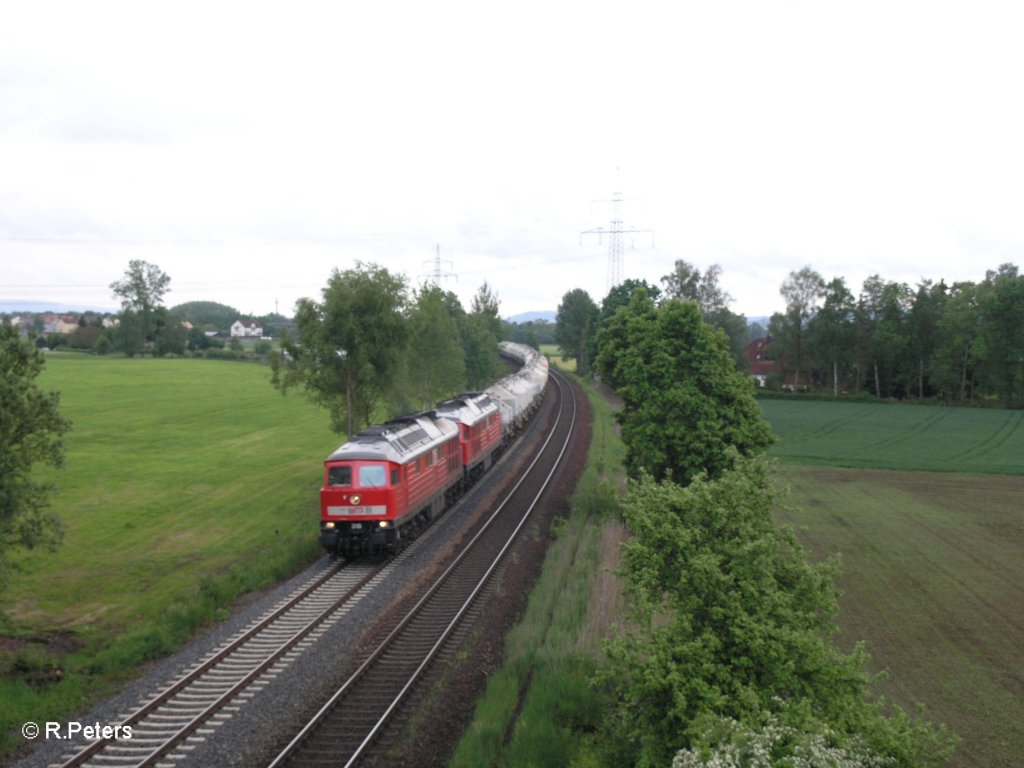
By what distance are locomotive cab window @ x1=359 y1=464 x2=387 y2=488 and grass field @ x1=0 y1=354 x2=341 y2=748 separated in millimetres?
3455

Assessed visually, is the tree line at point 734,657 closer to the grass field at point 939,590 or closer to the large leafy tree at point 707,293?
the grass field at point 939,590

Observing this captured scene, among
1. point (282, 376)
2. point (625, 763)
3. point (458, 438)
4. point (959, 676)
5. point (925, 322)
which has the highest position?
point (925, 322)

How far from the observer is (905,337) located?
275 feet

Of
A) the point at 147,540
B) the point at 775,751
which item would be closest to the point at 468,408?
the point at 147,540

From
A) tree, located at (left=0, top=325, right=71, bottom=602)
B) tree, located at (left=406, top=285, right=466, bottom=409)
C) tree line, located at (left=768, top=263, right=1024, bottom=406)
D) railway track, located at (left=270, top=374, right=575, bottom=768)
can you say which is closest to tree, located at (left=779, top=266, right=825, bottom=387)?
tree line, located at (left=768, top=263, right=1024, bottom=406)

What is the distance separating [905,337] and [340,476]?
77765mm

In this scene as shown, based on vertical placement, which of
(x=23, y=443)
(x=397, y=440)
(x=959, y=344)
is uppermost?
(x=959, y=344)

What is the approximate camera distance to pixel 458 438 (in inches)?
1287

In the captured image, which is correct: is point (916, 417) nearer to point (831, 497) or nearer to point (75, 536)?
point (831, 497)

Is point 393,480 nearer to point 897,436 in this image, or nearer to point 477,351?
point 477,351

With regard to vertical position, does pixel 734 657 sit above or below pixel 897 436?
above

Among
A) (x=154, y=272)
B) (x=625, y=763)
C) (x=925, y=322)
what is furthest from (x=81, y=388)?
(x=925, y=322)

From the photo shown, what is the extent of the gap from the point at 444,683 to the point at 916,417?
2718 inches

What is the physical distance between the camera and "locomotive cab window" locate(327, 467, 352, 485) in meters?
23.3
